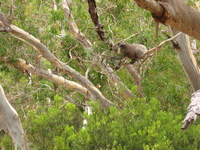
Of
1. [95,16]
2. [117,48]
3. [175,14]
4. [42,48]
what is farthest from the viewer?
[42,48]

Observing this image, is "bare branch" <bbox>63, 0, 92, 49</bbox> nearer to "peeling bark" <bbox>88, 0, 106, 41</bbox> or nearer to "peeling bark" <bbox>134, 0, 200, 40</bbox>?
"peeling bark" <bbox>88, 0, 106, 41</bbox>

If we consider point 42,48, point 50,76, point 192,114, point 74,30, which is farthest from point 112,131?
point 74,30

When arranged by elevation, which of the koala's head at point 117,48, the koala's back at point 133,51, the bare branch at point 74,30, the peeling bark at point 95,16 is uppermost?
the bare branch at point 74,30

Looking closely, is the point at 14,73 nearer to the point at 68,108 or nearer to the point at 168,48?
the point at 168,48

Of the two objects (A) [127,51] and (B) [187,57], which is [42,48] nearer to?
(A) [127,51]

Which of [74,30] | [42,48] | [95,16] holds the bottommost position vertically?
[95,16]

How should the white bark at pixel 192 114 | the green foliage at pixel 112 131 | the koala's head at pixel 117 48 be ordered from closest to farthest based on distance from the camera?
the white bark at pixel 192 114 < the green foliage at pixel 112 131 < the koala's head at pixel 117 48

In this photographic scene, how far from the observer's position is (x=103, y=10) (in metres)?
7.89

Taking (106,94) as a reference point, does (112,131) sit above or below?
below

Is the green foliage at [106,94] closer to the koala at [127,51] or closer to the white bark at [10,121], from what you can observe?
the koala at [127,51]

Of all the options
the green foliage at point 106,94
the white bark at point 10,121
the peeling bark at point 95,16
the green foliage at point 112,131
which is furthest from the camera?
the white bark at point 10,121

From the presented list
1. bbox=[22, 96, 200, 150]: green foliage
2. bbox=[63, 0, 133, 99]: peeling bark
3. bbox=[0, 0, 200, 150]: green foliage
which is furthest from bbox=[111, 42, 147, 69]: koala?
bbox=[22, 96, 200, 150]: green foliage

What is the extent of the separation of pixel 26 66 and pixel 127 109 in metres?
3.73

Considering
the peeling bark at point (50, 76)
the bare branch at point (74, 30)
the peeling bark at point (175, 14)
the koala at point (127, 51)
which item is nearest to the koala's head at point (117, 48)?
the koala at point (127, 51)
